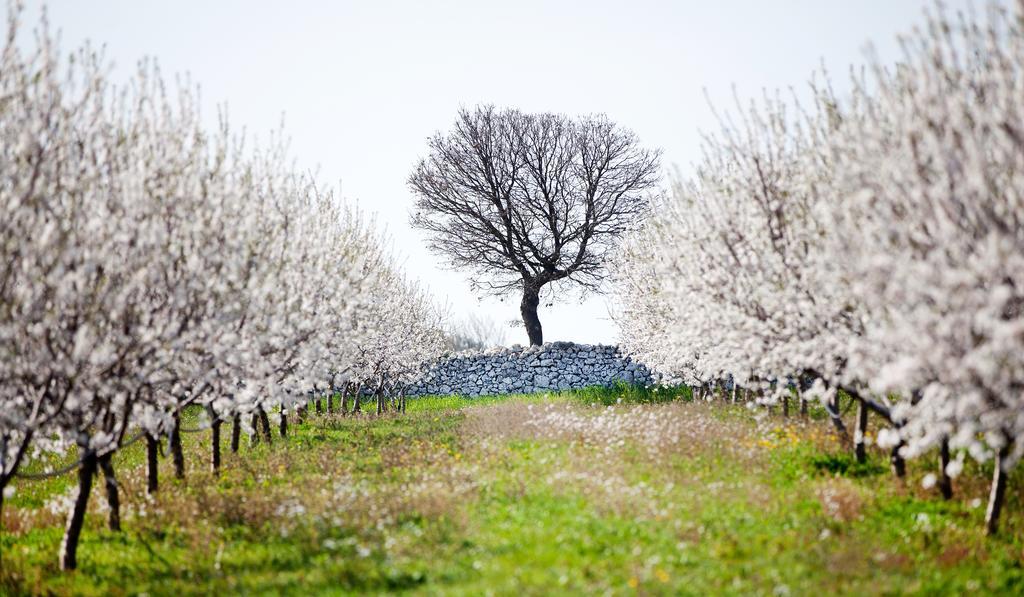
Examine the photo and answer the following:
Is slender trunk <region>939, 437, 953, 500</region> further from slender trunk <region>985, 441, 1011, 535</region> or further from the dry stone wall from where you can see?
the dry stone wall

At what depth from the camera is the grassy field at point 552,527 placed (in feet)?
25.6

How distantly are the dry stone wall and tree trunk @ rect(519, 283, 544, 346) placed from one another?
7.09ft

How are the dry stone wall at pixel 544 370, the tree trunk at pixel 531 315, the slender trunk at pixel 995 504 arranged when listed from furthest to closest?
1. the tree trunk at pixel 531 315
2. the dry stone wall at pixel 544 370
3. the slender trunk at pixel 995 504

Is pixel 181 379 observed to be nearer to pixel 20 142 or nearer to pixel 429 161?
pixel 20 142

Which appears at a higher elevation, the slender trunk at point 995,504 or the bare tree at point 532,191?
the bare tree at point 532,191

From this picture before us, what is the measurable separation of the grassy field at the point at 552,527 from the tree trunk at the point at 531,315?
25742 mm

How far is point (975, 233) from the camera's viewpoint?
257 inches

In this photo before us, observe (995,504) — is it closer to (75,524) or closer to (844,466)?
(844,466)

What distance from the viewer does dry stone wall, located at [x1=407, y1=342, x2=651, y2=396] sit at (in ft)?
119

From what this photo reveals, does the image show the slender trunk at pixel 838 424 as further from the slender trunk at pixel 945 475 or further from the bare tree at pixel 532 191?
the bare tree at pixel 532 191

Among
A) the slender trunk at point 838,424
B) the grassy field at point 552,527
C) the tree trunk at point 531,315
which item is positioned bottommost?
the grassy field at point 552,527

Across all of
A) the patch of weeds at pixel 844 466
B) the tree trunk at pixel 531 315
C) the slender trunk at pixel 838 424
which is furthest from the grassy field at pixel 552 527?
the tree trunk at pixel 531 315

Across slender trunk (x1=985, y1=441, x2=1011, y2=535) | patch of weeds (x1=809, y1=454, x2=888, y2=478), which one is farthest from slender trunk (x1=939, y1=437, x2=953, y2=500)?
patch of weeds (x1=809, y1=454, x2=888, y2=478)

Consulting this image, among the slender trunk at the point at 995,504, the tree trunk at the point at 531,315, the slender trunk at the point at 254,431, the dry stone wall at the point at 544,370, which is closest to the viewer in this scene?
the slender trunk at the point at 995,504
